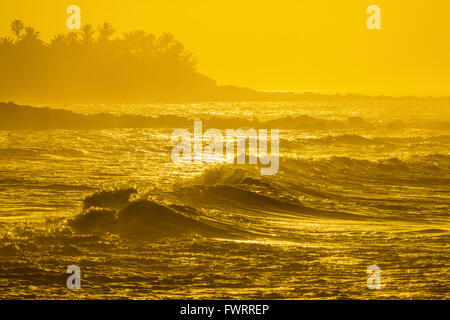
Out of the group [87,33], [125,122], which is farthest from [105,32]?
[125,122]

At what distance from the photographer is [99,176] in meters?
17.9

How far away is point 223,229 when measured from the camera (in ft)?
37.0

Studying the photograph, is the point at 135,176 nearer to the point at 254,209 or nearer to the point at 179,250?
the point at 254,209

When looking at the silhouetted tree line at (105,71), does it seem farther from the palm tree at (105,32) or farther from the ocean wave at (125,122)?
the ocean wave at (125,122)

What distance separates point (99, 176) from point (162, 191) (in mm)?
3313

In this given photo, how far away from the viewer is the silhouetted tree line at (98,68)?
104250mm

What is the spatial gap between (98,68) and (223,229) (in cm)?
10535

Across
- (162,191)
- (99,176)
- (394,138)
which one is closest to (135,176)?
(99,176)

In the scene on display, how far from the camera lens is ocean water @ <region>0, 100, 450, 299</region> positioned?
7945 mm

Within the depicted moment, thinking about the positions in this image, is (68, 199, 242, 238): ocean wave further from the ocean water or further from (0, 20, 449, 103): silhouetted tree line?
(0, 20, 449, 103): silhouetted tree line

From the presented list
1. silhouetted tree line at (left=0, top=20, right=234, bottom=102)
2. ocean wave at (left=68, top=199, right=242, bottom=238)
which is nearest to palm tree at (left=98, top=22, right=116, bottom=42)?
silhouetted tree line at (left=0, top=20, right=234, bottom=102)

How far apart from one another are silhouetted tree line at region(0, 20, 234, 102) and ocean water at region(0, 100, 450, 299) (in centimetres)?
8173

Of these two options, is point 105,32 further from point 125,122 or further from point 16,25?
point 125,122

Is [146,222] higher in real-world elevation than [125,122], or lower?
lower
